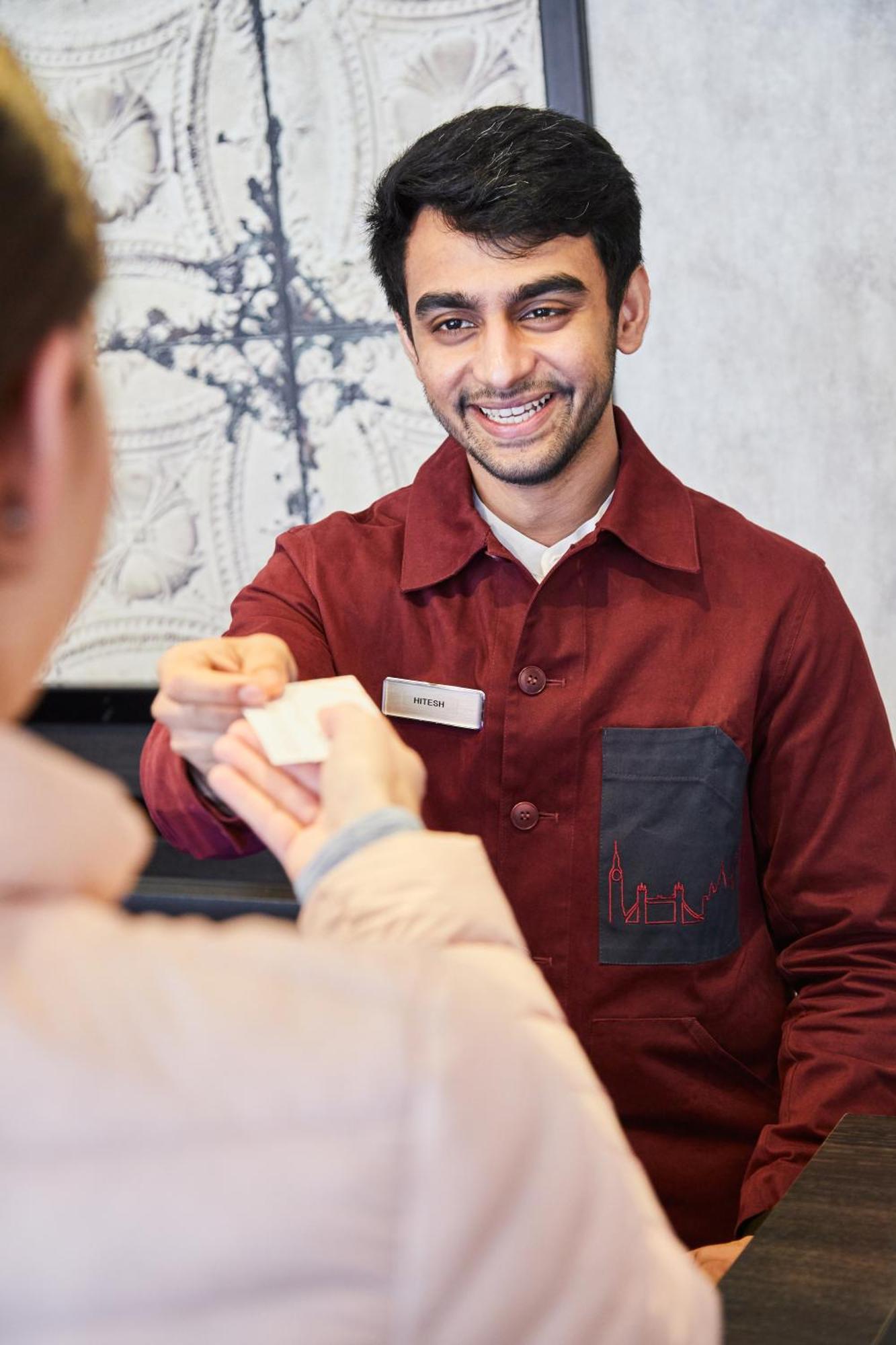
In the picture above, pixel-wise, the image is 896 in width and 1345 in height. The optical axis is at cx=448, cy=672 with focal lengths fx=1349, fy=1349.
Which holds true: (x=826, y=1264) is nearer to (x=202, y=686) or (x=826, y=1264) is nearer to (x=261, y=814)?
(x=261, y=814)

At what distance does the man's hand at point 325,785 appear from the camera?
0.78m

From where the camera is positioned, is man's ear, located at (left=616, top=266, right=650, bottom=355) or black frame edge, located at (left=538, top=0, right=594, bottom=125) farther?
black frame edge, located at (left=538, top=0, right=594, bottom=125)

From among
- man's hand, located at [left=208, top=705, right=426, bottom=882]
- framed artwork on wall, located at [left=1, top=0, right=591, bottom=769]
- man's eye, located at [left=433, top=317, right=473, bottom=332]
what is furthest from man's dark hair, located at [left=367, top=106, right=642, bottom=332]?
framed artwork on wall, located at [left=1, top=0, right=591, bottom=769]

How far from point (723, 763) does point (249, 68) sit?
2.38 metres

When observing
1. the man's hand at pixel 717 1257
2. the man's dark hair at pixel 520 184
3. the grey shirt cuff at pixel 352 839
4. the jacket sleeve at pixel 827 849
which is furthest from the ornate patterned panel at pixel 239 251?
the grey shirt cuff at pixel 352 839

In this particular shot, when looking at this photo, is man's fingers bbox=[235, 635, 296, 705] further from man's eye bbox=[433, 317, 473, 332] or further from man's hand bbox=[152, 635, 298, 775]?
man's eye bbox=[433, 317, 473, 332]

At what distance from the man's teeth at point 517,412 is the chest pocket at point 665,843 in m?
0.43

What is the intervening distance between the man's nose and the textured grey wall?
4.44 ft

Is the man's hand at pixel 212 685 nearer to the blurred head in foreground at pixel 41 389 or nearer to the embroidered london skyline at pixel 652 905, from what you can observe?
the embroidered london skyline at pixel 652 905

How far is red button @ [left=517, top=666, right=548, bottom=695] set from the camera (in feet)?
5.35

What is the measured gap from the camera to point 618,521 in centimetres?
167

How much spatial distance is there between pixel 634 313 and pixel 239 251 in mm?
1708

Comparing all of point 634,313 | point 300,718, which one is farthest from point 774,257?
point 300,718

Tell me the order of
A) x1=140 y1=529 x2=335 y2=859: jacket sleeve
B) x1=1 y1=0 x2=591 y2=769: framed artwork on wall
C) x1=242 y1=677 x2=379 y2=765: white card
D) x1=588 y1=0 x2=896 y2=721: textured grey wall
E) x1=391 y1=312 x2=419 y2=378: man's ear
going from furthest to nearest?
x1=1 y1=0 x2=591 y2=769: framed artwork on wall → x1=588 y1=0 x2=896 y2=721: textured grey wall → x1=391 y1=312 x2=419 y2=378: man's ear → x1=140 y1=529 x2=335 y2=859: jacket sleeve → x1=242 y1=677 x2=379 y2=765: white card
